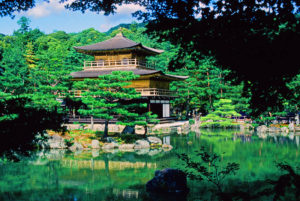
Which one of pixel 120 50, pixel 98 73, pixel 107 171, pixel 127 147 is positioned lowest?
pixel 107 171

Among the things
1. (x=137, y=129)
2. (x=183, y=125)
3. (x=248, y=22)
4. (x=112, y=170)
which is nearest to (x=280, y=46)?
(x=248, y=22)

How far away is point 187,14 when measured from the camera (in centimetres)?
477

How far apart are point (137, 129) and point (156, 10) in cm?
1748

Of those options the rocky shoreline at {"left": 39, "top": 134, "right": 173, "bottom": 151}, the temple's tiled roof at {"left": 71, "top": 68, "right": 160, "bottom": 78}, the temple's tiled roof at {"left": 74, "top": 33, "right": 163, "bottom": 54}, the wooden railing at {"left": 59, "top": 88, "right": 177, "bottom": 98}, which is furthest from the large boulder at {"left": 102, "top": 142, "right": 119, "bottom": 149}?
the temple's tiled roof at {"left": 74, "top": 33, "right": 163, "bottom": 54}

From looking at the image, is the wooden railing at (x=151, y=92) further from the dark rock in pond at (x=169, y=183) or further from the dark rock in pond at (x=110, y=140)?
the dark rock in pond at (x=169, y=183)

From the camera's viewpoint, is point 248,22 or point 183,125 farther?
point 183,125

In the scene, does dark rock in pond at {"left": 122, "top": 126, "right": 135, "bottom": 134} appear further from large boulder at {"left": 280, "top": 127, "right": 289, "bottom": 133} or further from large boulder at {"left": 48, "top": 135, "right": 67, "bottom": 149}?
large boulder at {"left": 280, "top": 127, "right": 289, "bottom": 133}

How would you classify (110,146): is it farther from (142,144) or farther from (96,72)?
(96,72)

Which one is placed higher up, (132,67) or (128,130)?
(132,67)

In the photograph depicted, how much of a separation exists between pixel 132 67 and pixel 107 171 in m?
15.9

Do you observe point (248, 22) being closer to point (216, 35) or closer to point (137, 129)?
point (216, 35)

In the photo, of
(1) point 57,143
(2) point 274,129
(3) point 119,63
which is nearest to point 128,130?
(1) point 57,143

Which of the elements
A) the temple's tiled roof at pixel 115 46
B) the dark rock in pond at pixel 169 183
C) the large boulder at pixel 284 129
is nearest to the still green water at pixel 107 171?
the dark rock in pond at pixel 169 183

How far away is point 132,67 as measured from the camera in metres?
26.0
